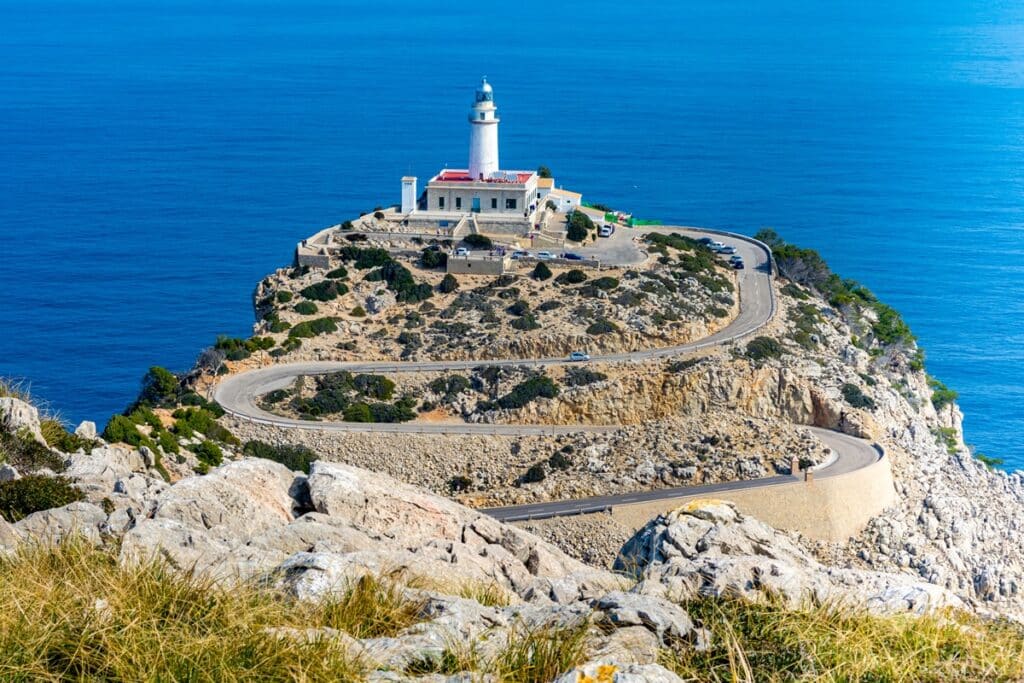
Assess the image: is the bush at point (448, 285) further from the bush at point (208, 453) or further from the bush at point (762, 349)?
the bush at point (208, 453)

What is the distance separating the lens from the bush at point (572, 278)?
187 feet

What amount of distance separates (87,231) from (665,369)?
56.7 m

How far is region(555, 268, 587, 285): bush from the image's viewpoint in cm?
5706

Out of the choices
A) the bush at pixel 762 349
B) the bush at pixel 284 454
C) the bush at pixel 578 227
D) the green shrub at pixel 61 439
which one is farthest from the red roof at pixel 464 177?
the green shrub at pixel 61 439

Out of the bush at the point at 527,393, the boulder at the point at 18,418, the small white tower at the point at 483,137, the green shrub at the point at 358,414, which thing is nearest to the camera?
the boulder at the point at 18,418

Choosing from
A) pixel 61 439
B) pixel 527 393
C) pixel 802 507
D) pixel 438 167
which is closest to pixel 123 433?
pixel 61 439

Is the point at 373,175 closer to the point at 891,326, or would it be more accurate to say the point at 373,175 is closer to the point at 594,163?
the point at 594,163

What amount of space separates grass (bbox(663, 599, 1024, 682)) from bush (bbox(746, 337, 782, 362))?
1479 inches

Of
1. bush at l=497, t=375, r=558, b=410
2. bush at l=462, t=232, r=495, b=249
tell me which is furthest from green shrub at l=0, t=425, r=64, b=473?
bush at l=462, t=232, r=495, b=249

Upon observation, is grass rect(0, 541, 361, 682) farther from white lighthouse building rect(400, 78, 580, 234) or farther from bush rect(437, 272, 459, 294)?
white lighthouse building rect(400, 78, 580, 234)

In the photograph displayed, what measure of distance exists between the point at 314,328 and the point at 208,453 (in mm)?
15214

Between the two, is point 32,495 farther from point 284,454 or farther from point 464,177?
point 464,177

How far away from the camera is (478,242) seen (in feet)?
198

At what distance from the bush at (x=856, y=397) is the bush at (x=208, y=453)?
2359 cm
